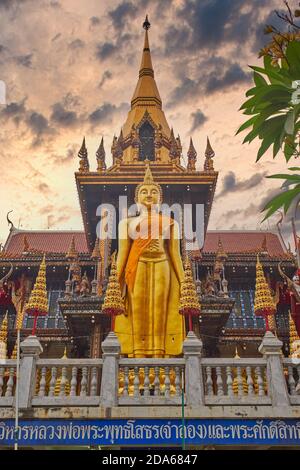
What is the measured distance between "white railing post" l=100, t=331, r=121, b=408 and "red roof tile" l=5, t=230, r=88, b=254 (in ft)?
55.9

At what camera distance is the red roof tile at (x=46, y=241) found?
28398 mm

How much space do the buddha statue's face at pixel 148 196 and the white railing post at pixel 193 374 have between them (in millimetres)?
7279

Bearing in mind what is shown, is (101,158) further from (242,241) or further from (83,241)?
(242,241)

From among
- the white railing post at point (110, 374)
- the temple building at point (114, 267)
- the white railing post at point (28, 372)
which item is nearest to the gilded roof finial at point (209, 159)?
the temple building at point (114, 267)

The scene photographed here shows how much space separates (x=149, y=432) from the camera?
33.1 feet

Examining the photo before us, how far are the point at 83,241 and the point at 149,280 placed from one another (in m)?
13.3


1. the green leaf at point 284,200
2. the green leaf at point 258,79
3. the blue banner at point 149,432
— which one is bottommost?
the blue banner at point 149,432

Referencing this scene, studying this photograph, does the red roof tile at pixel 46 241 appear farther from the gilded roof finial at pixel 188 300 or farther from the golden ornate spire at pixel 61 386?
the golden ornate spire at pixel 61 386

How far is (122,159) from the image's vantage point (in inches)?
886

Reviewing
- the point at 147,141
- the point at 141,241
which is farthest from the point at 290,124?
the point at 147,141

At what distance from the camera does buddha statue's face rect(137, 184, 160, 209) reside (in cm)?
1803

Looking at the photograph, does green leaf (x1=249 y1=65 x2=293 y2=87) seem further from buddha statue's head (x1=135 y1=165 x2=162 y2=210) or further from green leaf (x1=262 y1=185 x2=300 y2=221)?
buddha statue's head (x1=135 y1=165 x2=162 y2=210)

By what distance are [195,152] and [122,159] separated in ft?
10.3
